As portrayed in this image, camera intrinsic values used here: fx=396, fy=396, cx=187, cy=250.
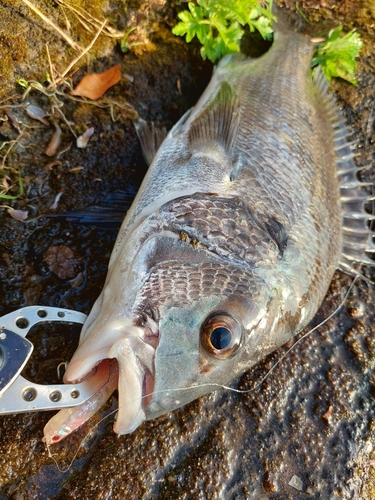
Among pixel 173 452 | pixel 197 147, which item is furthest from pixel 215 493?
pixel 197 147

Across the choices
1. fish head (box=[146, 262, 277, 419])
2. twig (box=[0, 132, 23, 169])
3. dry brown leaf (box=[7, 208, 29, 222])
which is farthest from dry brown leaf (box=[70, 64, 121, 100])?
fish head (box=[146, 262, 277, 419])

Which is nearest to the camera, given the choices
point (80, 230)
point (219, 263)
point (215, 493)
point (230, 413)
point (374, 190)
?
point (219, 263)

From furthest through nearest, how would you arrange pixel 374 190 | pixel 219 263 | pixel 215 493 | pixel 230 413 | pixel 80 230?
1. pixel 374 190
2. pixel 80 230
3. pixel 230 413
4. pixel 215 493
5. pixel 219 263

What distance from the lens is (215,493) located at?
2.45 metres

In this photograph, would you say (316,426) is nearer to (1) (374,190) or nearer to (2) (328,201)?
(2) (328,201)

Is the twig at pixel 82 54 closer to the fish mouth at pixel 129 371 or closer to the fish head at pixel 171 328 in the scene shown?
the fish head at pixel 171 328

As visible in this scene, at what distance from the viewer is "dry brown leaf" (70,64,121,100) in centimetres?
326

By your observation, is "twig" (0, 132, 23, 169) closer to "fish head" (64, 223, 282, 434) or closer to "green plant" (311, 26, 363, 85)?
"fish head" (64, 223, 282, 434)

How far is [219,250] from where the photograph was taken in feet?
7.46

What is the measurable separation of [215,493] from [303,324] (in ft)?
3.89

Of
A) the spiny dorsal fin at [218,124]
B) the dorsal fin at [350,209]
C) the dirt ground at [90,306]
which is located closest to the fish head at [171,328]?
the dirt ground at [90,306]

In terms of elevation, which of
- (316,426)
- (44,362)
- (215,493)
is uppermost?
(44,362)

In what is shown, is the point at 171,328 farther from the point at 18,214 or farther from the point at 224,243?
the point at 18,214

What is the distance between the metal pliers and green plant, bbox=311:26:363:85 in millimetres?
3669
